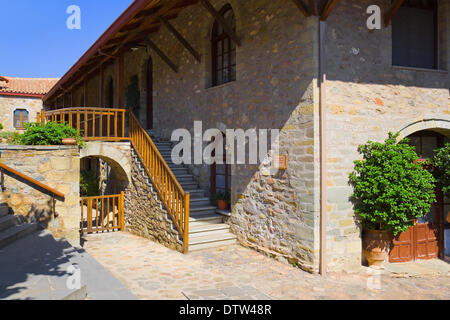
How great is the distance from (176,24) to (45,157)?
5142 millimetres

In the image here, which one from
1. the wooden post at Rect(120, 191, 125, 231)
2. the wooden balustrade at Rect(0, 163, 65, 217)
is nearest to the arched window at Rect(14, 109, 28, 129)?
the wooden post at Rect(120, 191, 125, 231)

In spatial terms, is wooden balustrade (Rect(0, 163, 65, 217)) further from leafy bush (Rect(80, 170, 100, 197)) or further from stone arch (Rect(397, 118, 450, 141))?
leafy bush (Rect(80, 170, 100, 197))

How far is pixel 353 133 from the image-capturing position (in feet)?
17.9

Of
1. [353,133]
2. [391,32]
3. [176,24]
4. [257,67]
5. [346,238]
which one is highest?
[176,24]

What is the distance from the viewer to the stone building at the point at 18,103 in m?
19.6

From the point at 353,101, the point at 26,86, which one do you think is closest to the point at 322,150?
the point at 353,101

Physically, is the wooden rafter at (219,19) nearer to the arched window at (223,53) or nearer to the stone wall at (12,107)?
the arched window at (223,53)

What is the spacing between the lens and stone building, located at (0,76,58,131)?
64.3ft

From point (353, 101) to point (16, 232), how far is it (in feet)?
17.7

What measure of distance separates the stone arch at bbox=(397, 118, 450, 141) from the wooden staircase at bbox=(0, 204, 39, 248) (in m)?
6.08

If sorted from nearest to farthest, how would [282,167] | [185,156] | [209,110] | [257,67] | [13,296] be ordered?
[13,296], [282,167], [257,67], [209,110], [185,156]

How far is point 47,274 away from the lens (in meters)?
3.67

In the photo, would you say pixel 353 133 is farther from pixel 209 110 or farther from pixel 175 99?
pixel 175 99
